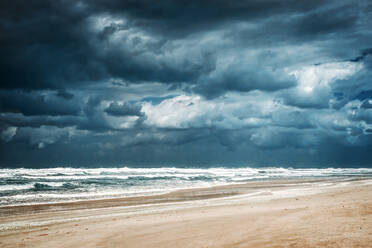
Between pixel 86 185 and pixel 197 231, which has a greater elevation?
pixel 86 185

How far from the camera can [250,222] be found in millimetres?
11570

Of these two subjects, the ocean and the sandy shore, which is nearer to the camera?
the sandy shore

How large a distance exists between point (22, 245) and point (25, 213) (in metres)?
8.82

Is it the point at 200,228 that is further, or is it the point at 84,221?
the point at 84,221

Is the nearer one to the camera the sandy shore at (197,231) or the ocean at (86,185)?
the sandy shore at (197,231)

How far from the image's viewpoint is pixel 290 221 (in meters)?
11.0

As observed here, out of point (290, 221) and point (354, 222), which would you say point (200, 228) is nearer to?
point (290, 221)

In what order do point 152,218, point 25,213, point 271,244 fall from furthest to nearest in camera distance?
1. point 25,213
2. point 152,218
3. point 271,244

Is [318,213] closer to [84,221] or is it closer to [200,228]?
[200,228]

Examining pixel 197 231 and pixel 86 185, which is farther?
pixel 86 185

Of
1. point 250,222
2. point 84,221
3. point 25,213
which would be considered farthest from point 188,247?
point 25,213

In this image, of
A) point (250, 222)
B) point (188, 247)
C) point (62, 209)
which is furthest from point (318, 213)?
point (62, 209)

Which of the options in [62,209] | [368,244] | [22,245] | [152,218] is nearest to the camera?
[368,244]

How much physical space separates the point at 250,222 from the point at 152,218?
5.35 metres
